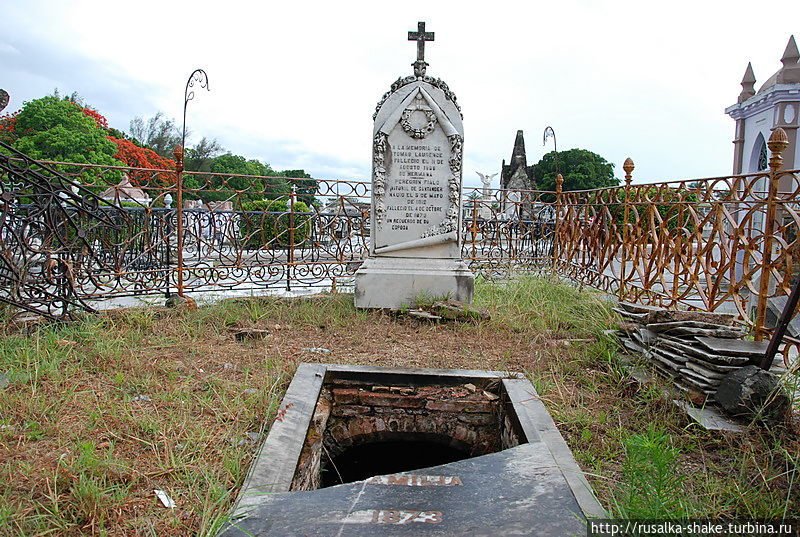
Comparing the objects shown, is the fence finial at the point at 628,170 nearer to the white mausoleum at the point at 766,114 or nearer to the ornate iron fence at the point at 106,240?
the ornate iron fence at the point at 106,240

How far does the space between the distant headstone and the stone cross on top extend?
11 mm

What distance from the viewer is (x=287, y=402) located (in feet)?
10.5

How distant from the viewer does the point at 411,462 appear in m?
4.01

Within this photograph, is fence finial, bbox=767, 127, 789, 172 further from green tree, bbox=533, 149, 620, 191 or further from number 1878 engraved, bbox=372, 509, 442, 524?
green tree, bbox=533, 149, 620, 191

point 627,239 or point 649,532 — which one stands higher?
point 627,239

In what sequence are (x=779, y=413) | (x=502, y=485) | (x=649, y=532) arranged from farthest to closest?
(x=779, y=413)
(x=502, y=485)
(x=649, y=532)

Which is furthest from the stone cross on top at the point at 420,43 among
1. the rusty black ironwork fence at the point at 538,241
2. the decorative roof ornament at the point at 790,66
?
the decorative roof ornament at the point at 790,66

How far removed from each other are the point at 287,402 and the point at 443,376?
1153mm

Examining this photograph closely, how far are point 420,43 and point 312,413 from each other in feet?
15.0

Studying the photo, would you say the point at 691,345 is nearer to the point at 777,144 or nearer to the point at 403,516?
the point at 777,144

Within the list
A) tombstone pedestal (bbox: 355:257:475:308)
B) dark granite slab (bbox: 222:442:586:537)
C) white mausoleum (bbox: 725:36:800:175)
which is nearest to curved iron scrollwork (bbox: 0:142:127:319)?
tombstone pedestal (bbox: 355:257:475:308)

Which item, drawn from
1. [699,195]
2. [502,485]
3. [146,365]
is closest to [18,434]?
[146,365]

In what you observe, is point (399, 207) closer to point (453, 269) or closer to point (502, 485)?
point (453, 269)

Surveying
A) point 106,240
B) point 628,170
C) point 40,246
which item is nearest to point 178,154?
point 106,240
